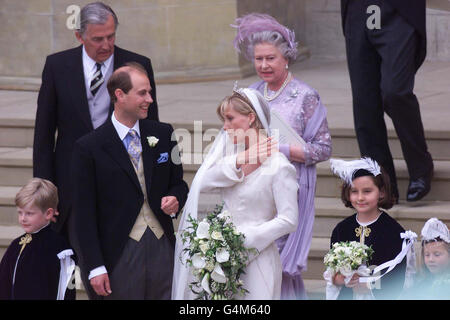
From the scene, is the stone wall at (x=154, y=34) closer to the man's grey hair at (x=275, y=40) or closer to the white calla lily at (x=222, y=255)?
the man's grey hair at (x=275, y=40)

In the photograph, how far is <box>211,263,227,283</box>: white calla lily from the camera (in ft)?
17.6

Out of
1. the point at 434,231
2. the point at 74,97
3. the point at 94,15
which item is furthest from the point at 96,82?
the point at 434,231

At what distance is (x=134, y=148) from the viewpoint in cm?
562

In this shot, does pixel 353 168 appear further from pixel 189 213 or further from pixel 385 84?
pixel 385 84

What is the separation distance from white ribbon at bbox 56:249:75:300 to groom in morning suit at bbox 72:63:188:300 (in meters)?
0.15

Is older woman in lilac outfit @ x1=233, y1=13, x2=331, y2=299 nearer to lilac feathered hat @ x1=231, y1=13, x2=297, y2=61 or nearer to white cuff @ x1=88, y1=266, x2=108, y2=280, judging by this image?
lilac feathered hat @ x1=231, y1=13, x2=297, y2=61

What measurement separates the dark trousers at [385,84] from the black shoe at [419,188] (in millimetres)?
36

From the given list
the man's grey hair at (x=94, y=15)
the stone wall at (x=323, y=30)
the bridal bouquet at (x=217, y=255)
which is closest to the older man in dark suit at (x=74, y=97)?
the man's grey hair at (x=94, y=15)

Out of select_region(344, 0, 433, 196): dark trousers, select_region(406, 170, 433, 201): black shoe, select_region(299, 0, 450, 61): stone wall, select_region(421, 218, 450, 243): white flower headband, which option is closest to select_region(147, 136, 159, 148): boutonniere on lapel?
select_region(421, 218, 450, 243): white flower headband

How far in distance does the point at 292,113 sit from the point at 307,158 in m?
0.25

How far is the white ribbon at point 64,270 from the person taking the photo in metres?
5.74

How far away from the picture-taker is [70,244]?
6172 millimetres

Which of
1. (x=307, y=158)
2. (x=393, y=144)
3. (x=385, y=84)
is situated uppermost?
(x=385, y=84)
